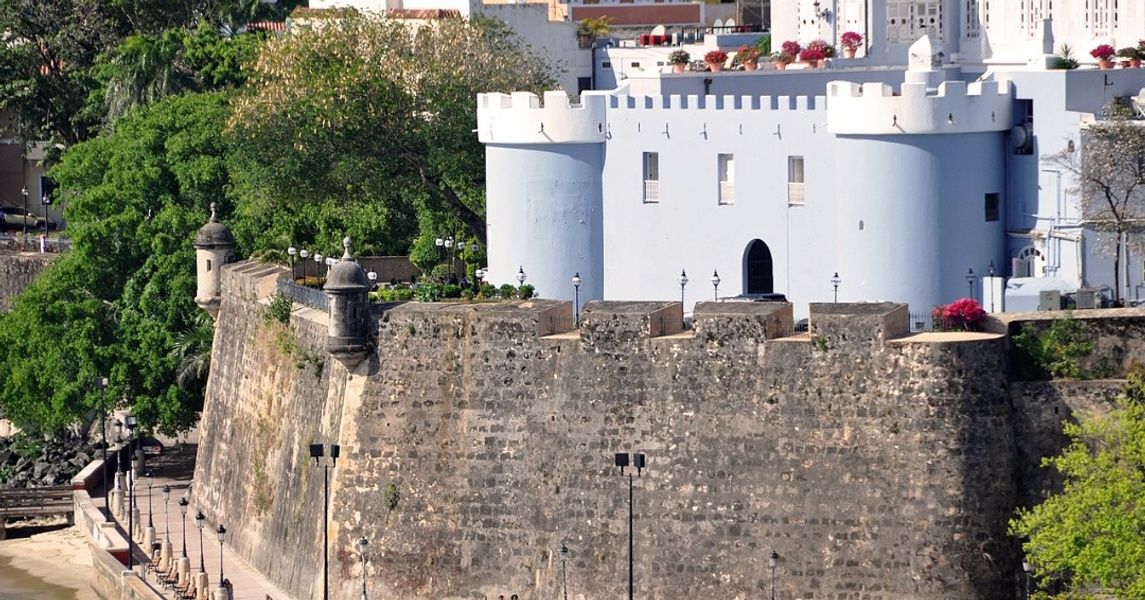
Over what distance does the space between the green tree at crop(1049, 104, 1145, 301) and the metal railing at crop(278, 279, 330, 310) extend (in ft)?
49.6

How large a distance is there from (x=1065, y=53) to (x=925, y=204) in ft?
22.8

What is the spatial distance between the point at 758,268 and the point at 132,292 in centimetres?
2157

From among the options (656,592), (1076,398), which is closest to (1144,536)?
(1076,398)

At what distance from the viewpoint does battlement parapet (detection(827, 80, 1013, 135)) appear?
225ft

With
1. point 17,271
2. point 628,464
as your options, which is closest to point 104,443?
point 628,464

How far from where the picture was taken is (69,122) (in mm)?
112500

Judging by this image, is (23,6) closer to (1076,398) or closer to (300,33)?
(300,33)

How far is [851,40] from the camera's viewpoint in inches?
3152

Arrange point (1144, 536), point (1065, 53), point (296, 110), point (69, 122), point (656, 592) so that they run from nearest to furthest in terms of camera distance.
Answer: point (1144, 536), point (656, 592), point (1065, 53), point (296, 110), point (69, 122)

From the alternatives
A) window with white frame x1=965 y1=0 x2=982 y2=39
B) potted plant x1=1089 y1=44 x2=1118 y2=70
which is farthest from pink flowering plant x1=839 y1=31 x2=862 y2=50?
potted plant x1=1089 y1=44 x2=1118 y2=70

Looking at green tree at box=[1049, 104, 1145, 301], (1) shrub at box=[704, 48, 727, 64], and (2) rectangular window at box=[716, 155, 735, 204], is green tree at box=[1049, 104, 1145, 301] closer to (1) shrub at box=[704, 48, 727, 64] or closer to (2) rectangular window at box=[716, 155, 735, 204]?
(2) rectangular window at box=[716, 155, 735, 204]

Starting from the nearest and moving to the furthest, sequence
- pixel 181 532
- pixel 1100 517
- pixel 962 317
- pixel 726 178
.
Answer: pixel 1100 517, pixel 962 317, pixel 726 178, pixel 181 532

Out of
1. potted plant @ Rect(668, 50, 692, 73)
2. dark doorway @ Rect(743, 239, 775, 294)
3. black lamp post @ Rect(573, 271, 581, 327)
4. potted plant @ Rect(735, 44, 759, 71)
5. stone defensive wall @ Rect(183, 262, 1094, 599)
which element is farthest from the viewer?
potted plant @ Rect(668, 50, 692, 73)

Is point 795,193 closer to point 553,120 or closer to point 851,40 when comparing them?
point 553,120
